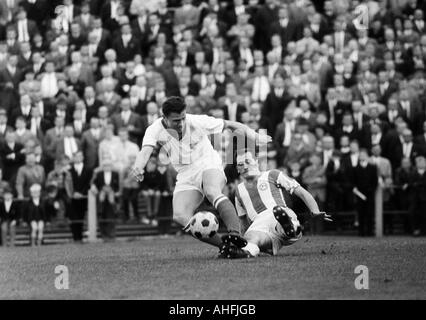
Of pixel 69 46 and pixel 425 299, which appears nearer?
pixel 425 299

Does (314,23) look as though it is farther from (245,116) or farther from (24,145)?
(24,145)

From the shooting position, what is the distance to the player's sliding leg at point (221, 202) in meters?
12.7

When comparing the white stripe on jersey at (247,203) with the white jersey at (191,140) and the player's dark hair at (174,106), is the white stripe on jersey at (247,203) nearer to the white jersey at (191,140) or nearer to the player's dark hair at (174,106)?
the white jersey at (191,140)

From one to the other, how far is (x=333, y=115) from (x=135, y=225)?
452cm

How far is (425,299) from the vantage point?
9.21 m

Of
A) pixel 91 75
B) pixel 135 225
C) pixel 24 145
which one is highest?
pixel 91 75

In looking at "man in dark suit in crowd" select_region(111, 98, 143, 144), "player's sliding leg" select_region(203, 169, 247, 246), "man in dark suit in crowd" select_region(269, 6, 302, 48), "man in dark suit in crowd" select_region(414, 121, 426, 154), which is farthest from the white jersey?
"man in dark suit in crowd" select_region(269, 6, 302, 48)

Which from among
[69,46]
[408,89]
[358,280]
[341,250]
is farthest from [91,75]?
[358,280]

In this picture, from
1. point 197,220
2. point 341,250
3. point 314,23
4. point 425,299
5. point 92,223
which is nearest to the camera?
point 425,299

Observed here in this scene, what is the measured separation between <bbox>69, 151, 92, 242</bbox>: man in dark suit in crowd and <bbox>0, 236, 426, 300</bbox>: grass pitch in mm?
4565

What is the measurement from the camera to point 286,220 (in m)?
12.6

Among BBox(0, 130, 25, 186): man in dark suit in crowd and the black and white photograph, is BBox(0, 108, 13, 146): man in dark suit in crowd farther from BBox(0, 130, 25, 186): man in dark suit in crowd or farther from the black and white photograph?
BBox(0, 130, 25, 186): man in dark suit in crowd

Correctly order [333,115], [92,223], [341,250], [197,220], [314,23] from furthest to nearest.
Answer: [314,23]
[333,115]
[92,223]
[341,250]
[197,220]

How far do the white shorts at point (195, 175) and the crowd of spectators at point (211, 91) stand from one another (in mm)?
7135
